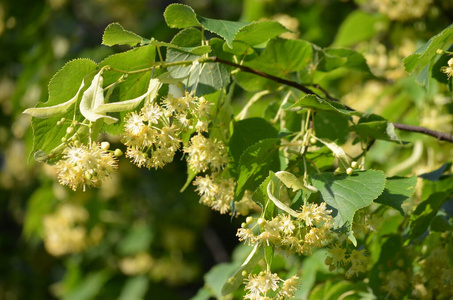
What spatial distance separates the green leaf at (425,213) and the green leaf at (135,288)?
2.65 m

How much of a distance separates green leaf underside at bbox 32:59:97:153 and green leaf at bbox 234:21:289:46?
1.23ft

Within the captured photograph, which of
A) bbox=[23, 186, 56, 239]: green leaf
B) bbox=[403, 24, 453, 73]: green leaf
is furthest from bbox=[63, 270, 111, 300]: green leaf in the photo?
bbox=[403, 24, 453, 73]: green leaf

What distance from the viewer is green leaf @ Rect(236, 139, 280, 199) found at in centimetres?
109

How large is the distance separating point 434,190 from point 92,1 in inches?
164

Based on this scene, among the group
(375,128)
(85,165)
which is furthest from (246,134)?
(85,165)

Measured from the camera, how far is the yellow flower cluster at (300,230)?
92 cm

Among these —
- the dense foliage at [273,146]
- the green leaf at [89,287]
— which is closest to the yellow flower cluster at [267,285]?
the dense foliage at [273,146]

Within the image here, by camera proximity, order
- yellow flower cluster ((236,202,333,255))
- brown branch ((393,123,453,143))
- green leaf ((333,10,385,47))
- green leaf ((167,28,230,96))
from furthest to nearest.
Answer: green leaf ((333,10,385,47)), brown branch ((393,123,453,143)), green leaf ((167,28,230,96)), yellow flower cluster ((236,202,333,255))

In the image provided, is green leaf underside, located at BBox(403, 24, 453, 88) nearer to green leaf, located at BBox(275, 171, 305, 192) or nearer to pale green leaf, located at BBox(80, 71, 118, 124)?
green leaf, located at BBox(275, 171, 305, 192)

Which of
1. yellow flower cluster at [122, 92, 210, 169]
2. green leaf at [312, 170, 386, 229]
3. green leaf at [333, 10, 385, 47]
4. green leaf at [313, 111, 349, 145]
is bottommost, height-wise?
green leaf at [333, 10, 385, 47]

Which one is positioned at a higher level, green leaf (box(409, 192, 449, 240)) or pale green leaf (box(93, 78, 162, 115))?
pale green leaf (box(93, 78, 162, 115))

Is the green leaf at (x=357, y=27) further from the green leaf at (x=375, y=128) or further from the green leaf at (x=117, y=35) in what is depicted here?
the green leaf at (x=117, y=35)

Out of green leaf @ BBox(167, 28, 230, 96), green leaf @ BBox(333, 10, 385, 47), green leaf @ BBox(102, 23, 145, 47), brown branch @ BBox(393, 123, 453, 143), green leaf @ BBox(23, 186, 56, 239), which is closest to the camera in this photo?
green leaf @ BBox(102, 23, 145, 47)

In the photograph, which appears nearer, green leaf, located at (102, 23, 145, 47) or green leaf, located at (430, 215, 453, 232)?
green leaf, located at (102, 23, 145, 47)
